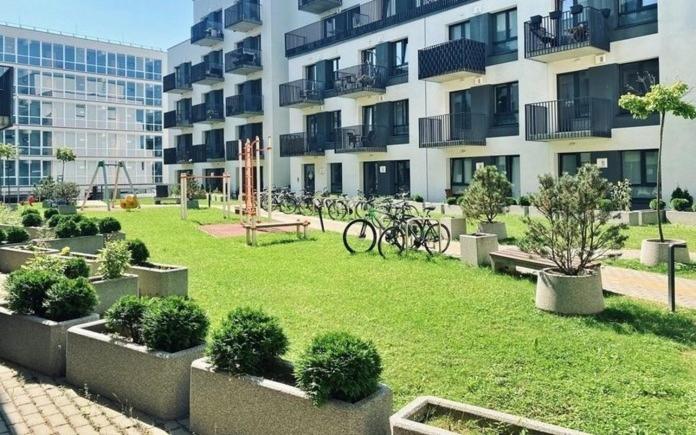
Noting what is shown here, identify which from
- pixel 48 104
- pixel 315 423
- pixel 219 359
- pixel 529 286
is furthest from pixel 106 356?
pixel 48 104

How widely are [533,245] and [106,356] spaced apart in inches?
208

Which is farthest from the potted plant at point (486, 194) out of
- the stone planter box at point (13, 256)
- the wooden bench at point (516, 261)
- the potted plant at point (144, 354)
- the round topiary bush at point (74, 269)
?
the potted plant at point (144, 354)

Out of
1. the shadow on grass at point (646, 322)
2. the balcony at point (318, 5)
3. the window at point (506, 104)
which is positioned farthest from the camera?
the balcony at point (318, 5)

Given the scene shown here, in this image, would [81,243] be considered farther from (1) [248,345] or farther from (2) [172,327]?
(1) [248,345]

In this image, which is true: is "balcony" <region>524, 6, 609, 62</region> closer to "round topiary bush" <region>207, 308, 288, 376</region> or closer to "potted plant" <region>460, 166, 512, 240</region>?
"potted plant" <region>460, 166, 512, 240</region>

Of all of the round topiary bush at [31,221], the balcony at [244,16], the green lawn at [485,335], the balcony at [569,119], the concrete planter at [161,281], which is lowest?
the green lawn at [485,335]

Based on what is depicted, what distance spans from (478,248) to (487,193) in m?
1.96

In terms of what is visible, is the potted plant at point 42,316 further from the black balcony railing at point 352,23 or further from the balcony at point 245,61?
the balcony at point 245,61

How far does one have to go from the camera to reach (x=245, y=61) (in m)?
37.6

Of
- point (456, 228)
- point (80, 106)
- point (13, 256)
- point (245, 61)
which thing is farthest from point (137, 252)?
point (80, 106)

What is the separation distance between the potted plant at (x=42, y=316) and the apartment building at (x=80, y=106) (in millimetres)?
50727

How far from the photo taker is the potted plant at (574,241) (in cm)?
714

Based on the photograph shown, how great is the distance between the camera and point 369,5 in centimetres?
3048

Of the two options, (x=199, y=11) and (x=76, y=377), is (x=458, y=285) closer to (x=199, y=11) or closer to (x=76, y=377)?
(x=76, y=377)
